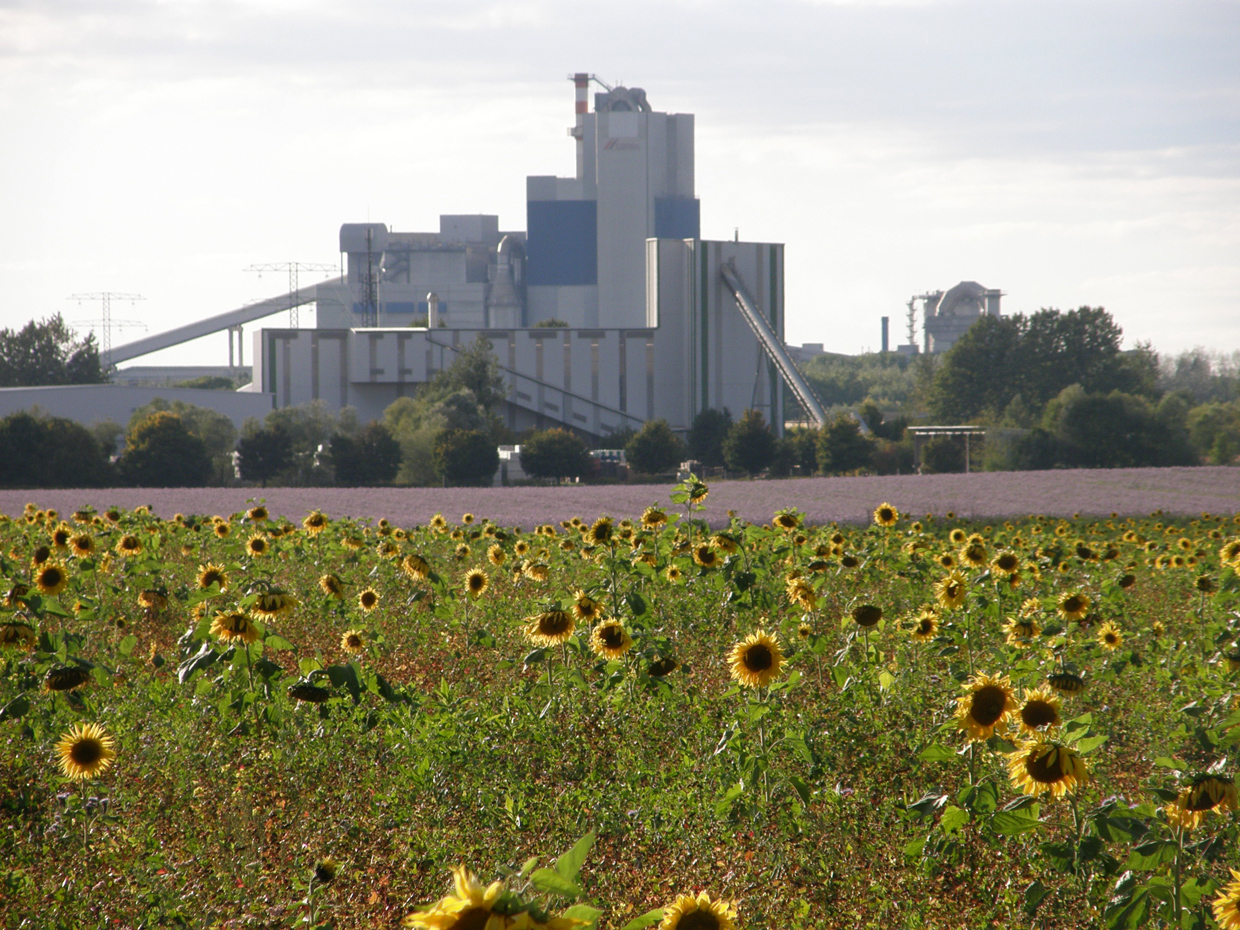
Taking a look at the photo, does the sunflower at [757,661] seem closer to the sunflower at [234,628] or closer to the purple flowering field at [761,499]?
the sunflower at [234,628]

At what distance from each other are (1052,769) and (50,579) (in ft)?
15.5

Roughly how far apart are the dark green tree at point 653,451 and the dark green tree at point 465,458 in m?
6.39

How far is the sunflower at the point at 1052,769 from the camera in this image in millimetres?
2955

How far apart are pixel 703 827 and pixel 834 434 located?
39.7 meters

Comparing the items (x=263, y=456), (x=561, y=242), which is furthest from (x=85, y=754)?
(x=561, y=242)

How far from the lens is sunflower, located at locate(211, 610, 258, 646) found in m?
4.45

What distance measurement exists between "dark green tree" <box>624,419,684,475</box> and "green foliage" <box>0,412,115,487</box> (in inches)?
715

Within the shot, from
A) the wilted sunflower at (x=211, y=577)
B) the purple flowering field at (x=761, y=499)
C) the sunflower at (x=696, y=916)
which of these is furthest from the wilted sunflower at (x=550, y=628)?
the purple flowering field at (x=761, y=499)

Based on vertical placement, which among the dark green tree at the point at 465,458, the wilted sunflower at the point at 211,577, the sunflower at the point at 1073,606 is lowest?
the sunflower at the point at 1073,606

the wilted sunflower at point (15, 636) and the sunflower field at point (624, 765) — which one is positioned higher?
the wilted sunflower at point (15, 636)

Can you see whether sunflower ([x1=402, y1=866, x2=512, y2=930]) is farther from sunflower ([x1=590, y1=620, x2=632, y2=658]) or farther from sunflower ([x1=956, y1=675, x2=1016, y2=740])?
sunflower ([x1=590, y1=620, x2=632, y2=658])

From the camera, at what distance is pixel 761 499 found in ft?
71.6

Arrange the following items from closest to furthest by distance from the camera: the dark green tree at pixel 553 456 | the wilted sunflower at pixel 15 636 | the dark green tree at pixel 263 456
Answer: the wilted sunflower at pixel 15 636, the dark green tree at pixel 263 456, the dark green tree at pixel 553 456

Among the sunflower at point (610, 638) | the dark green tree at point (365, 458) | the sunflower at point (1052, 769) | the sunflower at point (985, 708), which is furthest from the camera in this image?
the dark green tree at point (365, 458)
